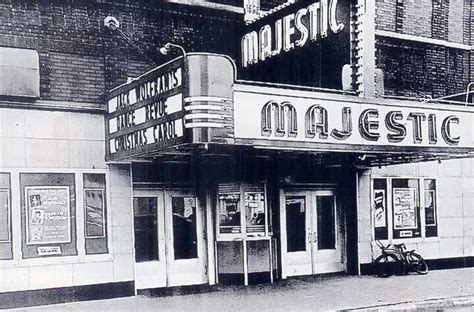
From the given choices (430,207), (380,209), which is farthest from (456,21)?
(380,209)

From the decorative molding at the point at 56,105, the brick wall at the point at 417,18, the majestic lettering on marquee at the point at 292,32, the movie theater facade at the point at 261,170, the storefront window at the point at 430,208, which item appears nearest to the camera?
the movie theater facade at the point at 261,170

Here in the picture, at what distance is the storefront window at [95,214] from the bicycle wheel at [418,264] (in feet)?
24.7

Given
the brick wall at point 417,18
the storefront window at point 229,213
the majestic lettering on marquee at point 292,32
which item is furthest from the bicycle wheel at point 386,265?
the brick wall at point 417,18

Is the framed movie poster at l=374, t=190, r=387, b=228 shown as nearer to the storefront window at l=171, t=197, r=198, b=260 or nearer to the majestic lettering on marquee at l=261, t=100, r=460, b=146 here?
the majestic lettering on marquee at l=261, t=100, r=460, b=146

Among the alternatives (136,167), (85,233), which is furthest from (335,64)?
(85,233)

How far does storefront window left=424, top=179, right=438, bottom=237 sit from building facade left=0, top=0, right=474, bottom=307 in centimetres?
172

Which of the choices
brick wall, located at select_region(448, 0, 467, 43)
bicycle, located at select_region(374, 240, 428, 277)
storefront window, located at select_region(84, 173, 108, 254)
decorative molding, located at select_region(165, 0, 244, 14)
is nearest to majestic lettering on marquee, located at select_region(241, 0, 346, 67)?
decorative molding, located at select_region(165, 0, 244, 14)

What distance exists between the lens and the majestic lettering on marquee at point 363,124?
9.59 m

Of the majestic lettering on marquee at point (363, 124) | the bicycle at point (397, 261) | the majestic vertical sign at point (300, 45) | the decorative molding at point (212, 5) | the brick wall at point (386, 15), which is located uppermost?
the brick wall at point (386, 15)

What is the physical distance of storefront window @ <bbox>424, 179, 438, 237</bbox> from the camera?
15.7m

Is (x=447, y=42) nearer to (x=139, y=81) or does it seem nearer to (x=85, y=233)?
(x=139, y=81)

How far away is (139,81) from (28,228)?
3347 mm

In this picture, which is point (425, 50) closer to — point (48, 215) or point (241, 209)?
point (241, 209)

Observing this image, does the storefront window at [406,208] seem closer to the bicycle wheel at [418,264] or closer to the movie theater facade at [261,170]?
the movie theater facade at [261,170]
